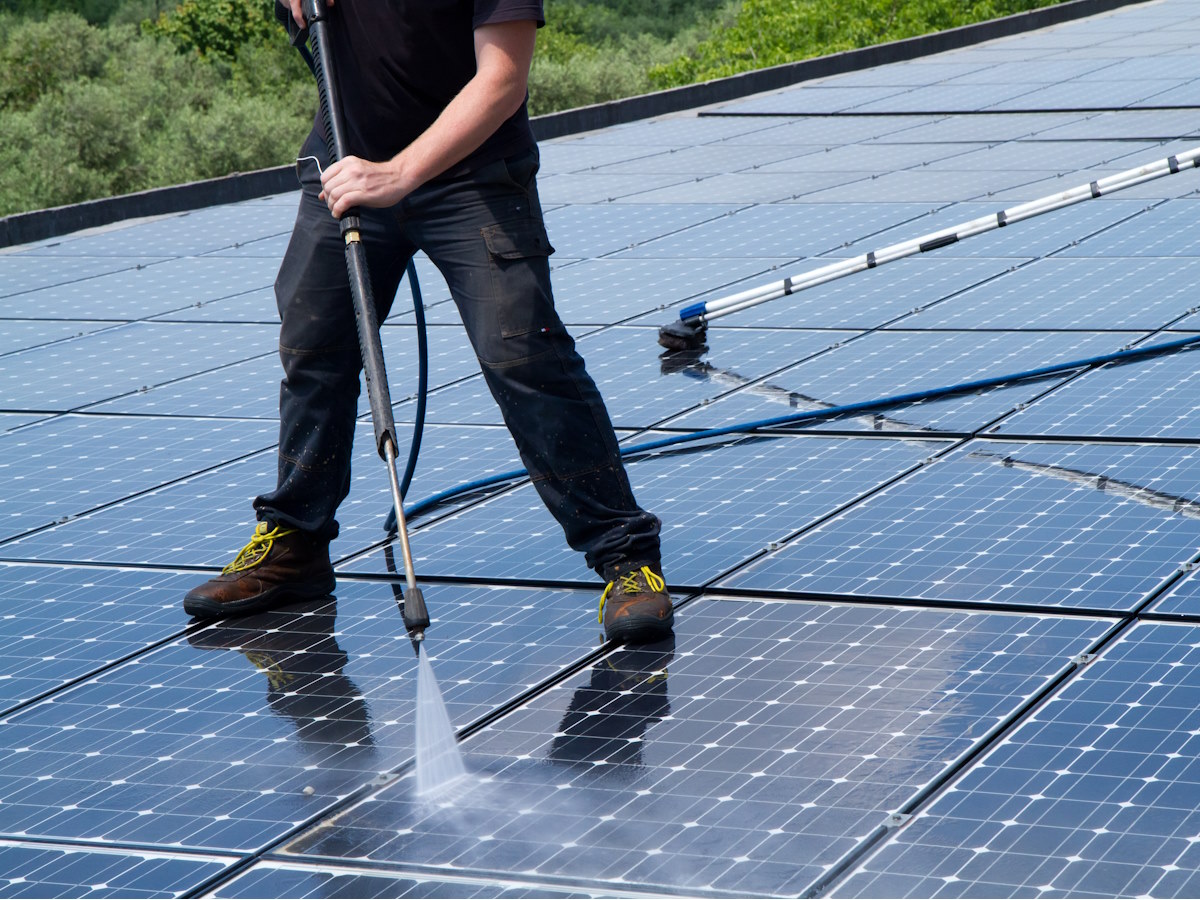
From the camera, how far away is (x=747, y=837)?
3.80m

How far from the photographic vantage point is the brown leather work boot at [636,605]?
492cm

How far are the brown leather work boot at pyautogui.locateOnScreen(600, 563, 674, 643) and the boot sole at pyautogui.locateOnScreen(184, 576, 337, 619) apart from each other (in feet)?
3.35

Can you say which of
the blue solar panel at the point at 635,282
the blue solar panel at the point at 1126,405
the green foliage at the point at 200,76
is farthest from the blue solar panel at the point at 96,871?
the green foliage at the point at 200,76

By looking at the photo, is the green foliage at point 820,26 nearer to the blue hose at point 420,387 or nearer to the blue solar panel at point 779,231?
the blue solar panel at point 779,231

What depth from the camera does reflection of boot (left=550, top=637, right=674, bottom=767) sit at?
4.32 m

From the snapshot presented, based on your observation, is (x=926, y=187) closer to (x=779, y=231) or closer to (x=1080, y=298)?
(x=779, y=231)

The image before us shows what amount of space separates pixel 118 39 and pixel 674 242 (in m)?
27.6

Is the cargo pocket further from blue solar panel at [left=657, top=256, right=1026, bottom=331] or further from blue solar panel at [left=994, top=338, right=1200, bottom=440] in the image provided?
blue solar panel at [left=657, top=256, right=1026, bottom=331]

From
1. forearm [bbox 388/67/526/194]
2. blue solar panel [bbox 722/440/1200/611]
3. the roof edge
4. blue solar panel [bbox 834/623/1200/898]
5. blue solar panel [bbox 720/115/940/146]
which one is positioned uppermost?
forearm [bbox 388/67/526/194]

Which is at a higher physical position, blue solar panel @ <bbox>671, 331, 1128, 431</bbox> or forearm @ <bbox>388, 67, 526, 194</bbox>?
forearm @ <bbox>388, 67, 526, 194</bbox>

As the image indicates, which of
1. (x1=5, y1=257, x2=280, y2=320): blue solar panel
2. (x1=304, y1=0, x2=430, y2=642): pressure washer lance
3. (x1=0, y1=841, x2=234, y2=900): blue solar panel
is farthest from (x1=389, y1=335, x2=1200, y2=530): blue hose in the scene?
(x1=5, y1=257, x2=280, y2=320): blue solar panel

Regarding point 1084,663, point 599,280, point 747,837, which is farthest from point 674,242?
point 747,837

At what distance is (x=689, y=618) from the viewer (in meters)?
5.16

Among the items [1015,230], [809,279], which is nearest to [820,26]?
[1015,230]
